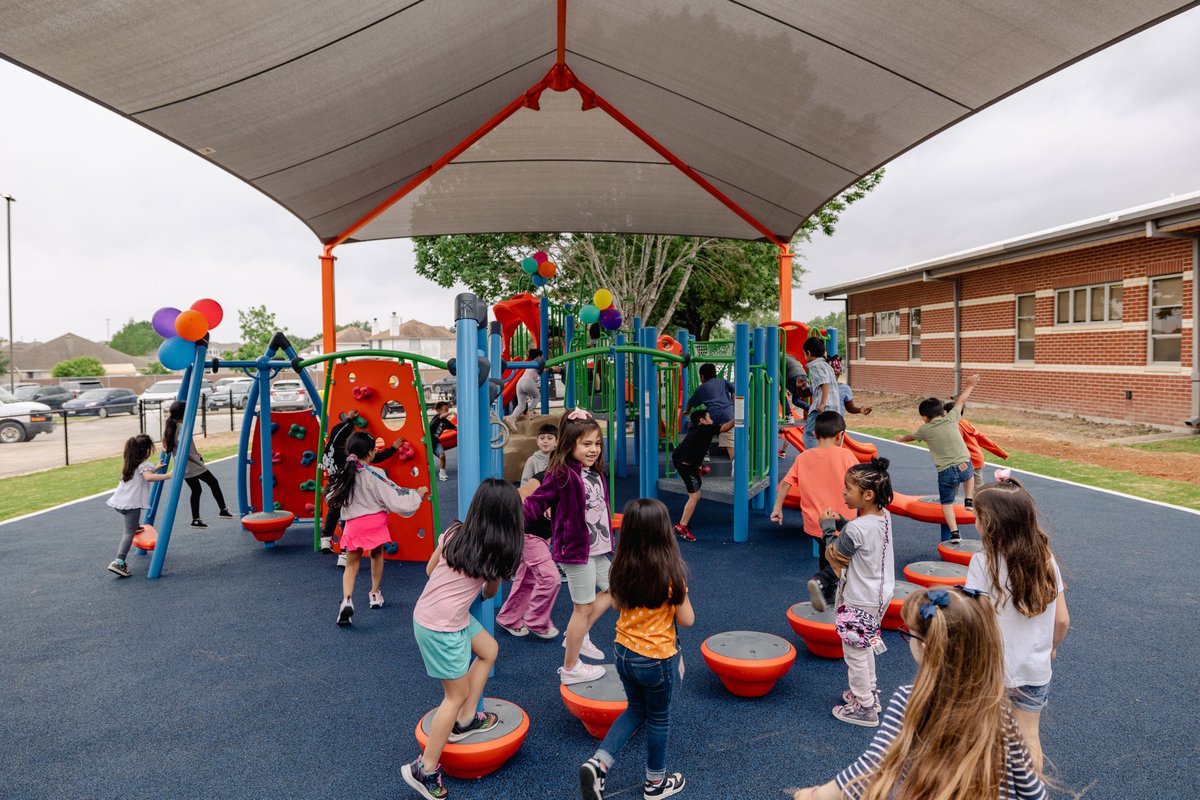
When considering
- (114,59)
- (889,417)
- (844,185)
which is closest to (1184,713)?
(844,185)

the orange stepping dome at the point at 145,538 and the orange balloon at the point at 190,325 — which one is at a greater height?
the orange balloon at the point at 190,325

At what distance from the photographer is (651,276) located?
2344cm

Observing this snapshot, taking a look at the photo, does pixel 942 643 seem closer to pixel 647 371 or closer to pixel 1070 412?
pixel 647 371

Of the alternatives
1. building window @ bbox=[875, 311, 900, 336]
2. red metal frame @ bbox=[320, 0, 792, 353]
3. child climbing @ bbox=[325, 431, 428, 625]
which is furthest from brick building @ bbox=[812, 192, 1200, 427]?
child climbing @ bbox=[325, 431, 428, 625]

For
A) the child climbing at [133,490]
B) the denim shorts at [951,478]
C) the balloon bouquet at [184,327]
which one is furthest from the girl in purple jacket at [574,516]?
the child climbing at [133,490]

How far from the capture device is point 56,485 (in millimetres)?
11984

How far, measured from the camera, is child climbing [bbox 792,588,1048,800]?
171 centimetres

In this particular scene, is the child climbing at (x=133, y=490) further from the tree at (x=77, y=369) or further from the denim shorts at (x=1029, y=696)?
the tree at (x=77, y=369)

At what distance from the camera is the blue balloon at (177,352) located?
6156mm

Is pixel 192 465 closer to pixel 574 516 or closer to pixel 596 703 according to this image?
pixel 574 516

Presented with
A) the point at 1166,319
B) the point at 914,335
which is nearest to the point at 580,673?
the point at 1166,319

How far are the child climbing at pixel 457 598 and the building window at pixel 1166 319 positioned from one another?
52.5 ft

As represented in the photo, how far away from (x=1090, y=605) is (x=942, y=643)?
14.9ft

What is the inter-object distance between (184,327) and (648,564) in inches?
215
